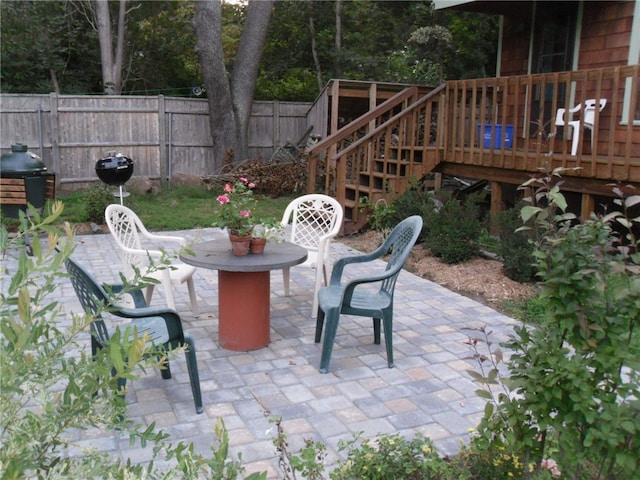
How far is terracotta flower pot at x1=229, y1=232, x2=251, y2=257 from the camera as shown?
430 cm

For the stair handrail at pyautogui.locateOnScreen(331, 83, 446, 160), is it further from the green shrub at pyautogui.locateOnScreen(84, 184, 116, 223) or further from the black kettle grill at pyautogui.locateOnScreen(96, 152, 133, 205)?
the green shrub at pyautogui.locateOnScreen(84, 184, 116, 223)

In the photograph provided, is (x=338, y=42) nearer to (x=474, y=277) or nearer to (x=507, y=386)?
(x=474, y=277)

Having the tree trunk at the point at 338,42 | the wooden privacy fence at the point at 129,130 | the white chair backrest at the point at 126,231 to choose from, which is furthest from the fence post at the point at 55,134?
the tree trunk at the point at 338,42

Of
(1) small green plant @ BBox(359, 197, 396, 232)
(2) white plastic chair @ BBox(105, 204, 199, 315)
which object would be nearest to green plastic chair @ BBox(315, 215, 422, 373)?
(2) white plastic chair @ BBox(105, 204, 199, 315)

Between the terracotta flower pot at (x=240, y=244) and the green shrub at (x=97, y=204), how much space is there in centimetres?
535

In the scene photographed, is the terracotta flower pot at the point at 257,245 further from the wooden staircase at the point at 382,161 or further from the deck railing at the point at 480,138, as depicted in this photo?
the wooden staircase at the point at 382,161

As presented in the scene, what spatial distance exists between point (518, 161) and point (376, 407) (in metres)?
4.56

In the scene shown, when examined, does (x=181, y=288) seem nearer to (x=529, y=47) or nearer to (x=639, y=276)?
(x=639, y=276)

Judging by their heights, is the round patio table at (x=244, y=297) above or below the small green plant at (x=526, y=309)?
above

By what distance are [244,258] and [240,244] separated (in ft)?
0.37

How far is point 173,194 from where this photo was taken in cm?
1180

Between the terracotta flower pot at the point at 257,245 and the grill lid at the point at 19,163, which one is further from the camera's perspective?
the grill lid at the point at 19,163

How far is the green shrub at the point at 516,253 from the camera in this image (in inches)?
231

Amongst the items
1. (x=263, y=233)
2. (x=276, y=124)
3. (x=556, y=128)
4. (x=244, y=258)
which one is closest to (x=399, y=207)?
(x=556, y=128)
